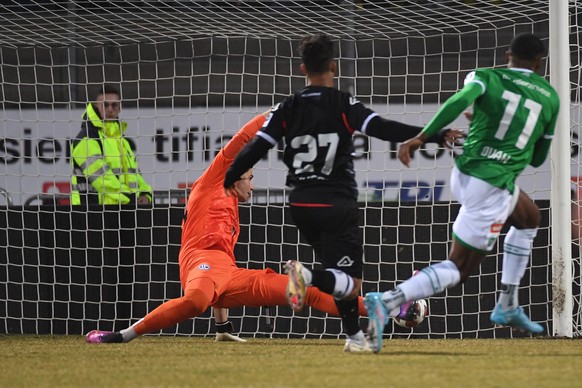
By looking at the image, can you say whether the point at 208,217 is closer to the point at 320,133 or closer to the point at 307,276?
the point at 320,133

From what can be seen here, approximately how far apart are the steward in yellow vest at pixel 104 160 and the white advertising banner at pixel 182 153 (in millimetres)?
384

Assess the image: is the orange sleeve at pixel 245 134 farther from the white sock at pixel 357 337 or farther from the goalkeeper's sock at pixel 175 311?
the white sock at pixel 357 337

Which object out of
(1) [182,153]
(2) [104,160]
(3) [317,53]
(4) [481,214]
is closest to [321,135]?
(3) [317,53]

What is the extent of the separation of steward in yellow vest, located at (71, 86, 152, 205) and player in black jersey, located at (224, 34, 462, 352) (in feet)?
11.4

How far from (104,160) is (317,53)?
398 centimetres

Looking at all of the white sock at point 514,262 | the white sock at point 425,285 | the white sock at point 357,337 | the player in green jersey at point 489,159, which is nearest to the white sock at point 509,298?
the white sock at point 514,262

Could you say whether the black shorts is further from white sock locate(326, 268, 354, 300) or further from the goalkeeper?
the goalkeeper

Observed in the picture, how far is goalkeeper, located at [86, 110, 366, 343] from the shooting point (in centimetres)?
697

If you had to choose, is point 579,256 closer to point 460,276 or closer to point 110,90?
point 460,276

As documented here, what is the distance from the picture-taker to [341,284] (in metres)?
5.86

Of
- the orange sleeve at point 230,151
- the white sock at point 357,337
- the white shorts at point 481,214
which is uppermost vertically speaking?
the orange sleeve at point 230,151

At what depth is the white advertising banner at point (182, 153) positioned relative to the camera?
394 inches

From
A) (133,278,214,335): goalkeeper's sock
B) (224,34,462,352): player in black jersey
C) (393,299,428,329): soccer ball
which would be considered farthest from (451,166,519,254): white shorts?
(133,278,214,335): goalkeeper's sock

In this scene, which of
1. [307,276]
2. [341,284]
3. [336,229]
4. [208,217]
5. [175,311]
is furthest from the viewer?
[208,217]
